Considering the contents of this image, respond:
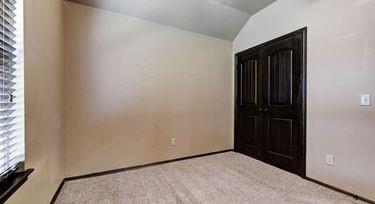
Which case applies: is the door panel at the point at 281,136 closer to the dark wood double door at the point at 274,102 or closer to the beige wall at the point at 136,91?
the dark wood double door at the point at 274,102

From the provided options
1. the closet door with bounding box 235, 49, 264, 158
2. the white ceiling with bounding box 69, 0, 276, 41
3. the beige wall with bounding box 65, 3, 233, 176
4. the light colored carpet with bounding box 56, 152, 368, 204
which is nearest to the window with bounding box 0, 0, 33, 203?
the light colored carpet with bounding box 56, 152, 368, 204

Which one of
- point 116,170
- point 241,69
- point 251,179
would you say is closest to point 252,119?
point 241,69

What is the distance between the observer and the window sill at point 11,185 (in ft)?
2.81

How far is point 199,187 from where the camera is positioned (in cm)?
211

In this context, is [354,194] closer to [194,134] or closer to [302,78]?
[302,78]

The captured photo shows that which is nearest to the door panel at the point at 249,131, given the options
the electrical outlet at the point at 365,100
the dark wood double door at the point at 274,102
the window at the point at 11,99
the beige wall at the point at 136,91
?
the dark wood double door at the point at 274,102

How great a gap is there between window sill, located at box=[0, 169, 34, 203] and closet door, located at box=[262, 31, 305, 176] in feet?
9.31

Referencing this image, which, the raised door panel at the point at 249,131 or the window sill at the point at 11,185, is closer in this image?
the window sill at the point at 11,185

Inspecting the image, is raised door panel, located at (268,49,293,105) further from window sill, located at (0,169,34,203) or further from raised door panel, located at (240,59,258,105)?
window sill, located at (0,169,34,203)

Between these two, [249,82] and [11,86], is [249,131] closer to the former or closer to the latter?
[249,82]

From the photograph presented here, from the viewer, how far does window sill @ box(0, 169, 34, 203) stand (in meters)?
0.86

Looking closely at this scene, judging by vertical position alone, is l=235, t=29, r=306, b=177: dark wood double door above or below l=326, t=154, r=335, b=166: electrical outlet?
above

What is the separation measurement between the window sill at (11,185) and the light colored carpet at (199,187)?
0.90m

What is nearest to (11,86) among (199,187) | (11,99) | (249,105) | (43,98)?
(11,99)
